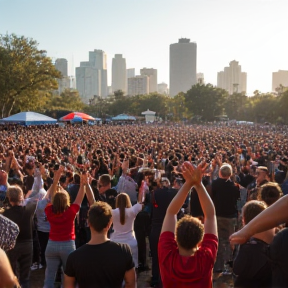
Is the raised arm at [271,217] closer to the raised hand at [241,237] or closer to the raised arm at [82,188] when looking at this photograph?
the raised hand at [241,237]

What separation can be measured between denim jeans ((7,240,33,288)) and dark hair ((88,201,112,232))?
1.84 m

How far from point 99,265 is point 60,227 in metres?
1.78

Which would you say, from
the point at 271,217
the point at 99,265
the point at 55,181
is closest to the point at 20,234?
the point at 55,181

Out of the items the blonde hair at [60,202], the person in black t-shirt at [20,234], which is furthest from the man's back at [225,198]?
the person in black t-shirt at [20,234]

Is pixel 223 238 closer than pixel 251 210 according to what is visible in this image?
No

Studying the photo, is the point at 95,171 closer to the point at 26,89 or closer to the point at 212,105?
the point at 26,89

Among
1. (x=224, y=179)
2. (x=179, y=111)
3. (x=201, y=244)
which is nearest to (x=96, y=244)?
(x=201, y=244)

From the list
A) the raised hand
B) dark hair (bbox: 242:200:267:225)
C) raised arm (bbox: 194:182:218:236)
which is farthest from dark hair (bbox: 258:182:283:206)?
the raised hand

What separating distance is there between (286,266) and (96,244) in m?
1.42

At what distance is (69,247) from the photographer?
15.3 feet

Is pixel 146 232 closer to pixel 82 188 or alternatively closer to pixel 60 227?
pixel 60 227

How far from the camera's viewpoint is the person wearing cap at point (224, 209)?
616cm

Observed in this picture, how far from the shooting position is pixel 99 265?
2.92 meters

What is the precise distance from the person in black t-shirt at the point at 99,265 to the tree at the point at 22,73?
42.9 m
